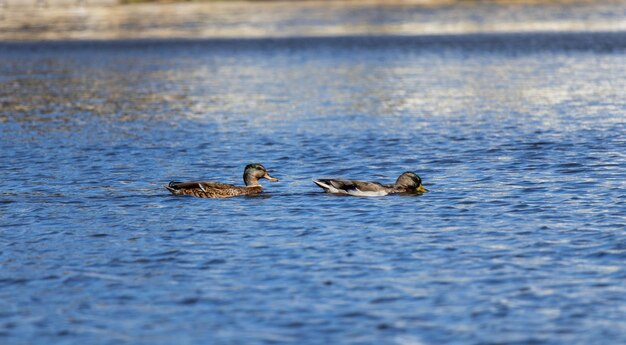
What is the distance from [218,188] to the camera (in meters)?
24.1

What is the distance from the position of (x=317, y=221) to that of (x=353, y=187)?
2.51 m

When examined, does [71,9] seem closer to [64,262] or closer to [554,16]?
[554,16]

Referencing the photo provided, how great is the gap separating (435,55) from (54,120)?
39970mm

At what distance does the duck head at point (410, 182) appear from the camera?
23953 millimetres

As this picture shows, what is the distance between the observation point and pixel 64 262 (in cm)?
A: 1848

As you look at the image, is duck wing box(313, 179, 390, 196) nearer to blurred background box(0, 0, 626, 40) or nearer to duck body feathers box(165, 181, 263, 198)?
duck body feathers box(165, 181, 263, 198)

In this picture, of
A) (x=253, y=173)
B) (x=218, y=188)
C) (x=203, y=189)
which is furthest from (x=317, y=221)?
(x=253, y=173)

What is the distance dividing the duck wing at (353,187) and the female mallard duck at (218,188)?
1.53m

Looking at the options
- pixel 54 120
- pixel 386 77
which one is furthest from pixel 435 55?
pixel 54 120

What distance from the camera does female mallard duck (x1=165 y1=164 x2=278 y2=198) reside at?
78.7 ft

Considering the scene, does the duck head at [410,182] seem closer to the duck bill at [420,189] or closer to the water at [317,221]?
the duck bill at [420,189]

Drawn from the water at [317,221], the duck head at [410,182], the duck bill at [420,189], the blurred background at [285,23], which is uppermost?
the blurred background at [285,23]

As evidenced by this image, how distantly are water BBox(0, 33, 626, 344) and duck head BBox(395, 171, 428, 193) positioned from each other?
332 millimetres

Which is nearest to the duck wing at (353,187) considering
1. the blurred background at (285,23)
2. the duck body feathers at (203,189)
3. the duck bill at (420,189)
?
the duck bill at (420,189)
